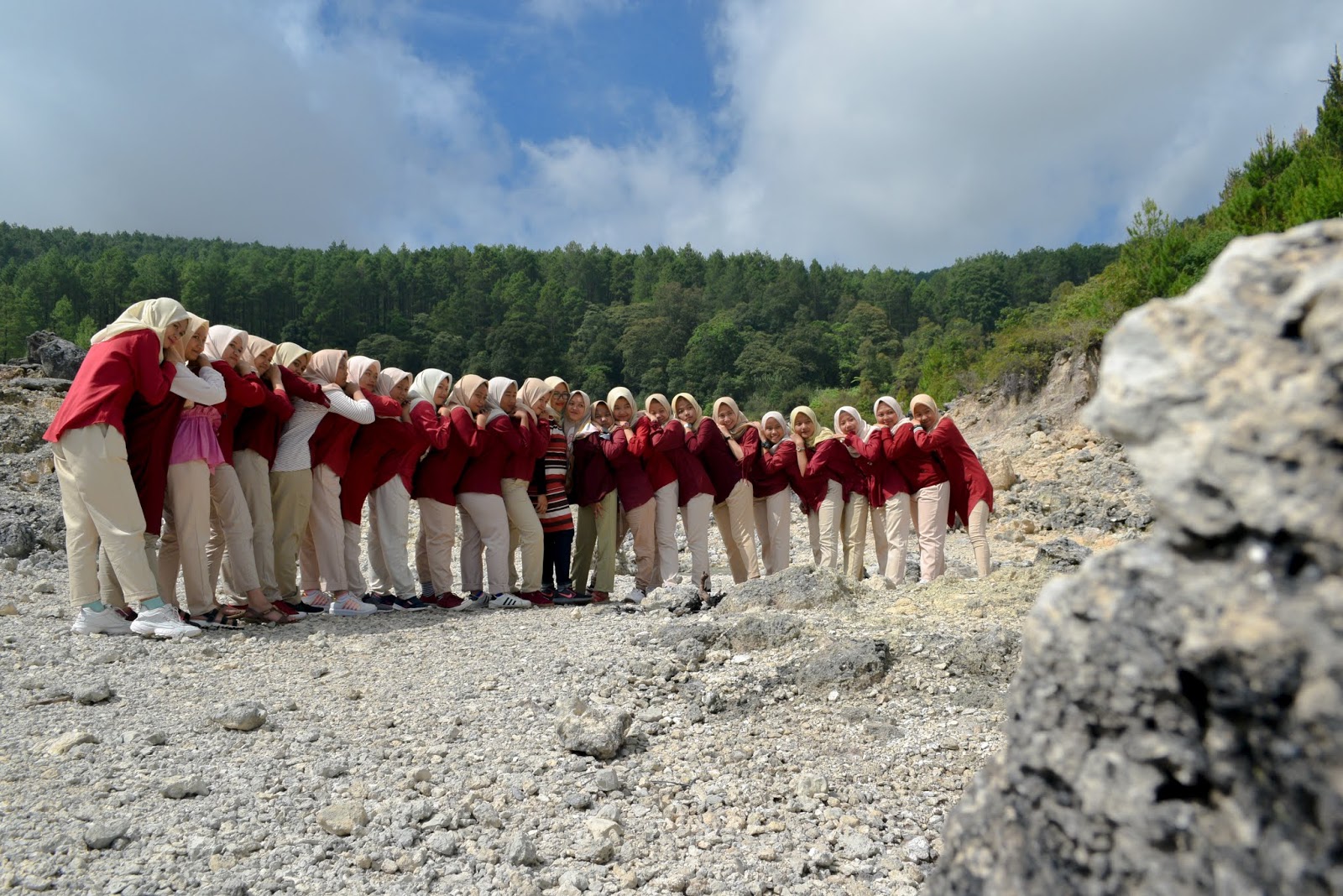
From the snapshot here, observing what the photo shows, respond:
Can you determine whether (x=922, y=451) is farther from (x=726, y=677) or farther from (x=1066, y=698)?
(x=1066, y=698)

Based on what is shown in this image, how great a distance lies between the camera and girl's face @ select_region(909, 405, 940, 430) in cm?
788

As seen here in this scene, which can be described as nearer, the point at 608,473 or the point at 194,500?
the point at 194,500

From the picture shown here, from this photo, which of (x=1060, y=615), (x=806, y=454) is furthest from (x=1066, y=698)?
(x=806, y=454)

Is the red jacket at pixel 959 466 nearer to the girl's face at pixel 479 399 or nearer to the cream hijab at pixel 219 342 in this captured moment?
the girl's face at pixel 479 399

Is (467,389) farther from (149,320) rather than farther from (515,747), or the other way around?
(515,747)

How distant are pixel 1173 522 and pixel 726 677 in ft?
12.0

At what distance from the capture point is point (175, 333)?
557 cm

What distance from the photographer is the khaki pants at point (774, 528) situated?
28.0ft

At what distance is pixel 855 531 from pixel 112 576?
6.02 m

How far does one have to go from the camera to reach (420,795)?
3.32 meters

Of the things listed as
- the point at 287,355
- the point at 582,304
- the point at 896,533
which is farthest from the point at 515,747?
the point at 582,304

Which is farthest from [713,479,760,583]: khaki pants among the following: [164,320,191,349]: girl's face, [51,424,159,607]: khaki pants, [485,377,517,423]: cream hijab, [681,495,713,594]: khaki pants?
[51,424,159,607]: khaki pants

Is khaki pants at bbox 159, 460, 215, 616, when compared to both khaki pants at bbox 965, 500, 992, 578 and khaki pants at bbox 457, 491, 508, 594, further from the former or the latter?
khaki pants at bbox 965, 500, 992, 578

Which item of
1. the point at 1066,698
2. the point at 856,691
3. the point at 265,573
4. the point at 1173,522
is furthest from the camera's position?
the point at 265,573
